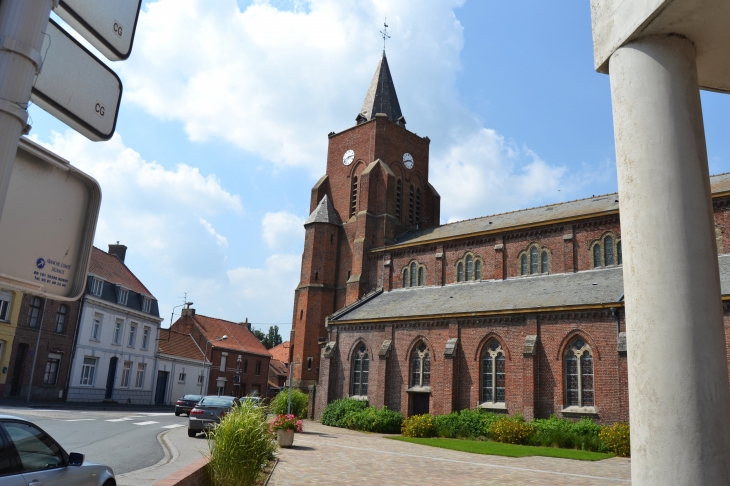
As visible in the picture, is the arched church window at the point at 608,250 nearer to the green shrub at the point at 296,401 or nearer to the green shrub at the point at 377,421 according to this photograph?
the green shrub at the point at 377,421

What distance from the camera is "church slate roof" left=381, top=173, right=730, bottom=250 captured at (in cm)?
2855

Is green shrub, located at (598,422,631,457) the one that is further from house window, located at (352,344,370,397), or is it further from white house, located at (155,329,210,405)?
white house, located at (155,329,210,405)

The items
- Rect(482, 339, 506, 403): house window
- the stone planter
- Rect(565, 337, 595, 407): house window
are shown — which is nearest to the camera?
the stone planter

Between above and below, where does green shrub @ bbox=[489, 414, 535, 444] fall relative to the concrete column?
below

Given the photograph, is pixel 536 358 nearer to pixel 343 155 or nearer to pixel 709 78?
pixel 709 78

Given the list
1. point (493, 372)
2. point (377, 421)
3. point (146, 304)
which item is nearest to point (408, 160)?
point (493, 372)

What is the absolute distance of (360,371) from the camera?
32.9m

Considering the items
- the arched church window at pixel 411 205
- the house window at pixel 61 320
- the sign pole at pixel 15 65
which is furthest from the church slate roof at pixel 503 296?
the sign pole at pixel 15 65

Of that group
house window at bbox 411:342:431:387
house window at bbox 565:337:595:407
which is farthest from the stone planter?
house window at bbox 565:337:595:407

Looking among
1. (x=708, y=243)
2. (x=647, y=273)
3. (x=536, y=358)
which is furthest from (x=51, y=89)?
(x=536, y=358)

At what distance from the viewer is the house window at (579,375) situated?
24.2 m

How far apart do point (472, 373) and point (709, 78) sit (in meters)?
24.0

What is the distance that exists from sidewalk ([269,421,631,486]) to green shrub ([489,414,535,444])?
179 inches

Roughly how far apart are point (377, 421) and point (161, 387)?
85.0 ft
